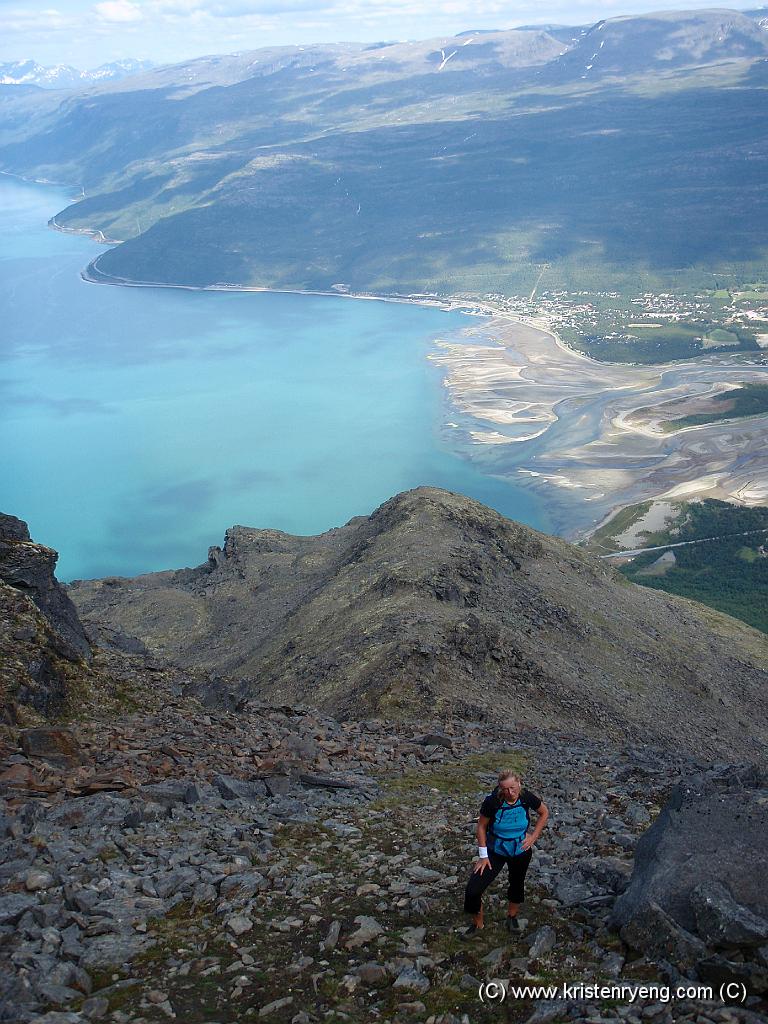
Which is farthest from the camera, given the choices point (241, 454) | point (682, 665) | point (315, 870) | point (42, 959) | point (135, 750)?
point (241, 454)

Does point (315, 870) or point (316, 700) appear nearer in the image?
point (315, 870)

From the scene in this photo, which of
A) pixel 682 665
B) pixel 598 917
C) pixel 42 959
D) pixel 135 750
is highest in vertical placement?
pixel 42 959

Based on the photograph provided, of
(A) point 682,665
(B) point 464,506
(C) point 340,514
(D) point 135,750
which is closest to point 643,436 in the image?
(C) point 340,514

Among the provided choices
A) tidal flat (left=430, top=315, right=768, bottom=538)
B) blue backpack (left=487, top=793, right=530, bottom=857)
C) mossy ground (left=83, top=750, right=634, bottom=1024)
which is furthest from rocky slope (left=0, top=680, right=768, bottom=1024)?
tidal flat (left=430, top=315, right=768, bottom=538)

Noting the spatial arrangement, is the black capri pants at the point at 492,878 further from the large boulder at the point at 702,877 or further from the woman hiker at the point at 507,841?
the large boulder at the point at 702,877

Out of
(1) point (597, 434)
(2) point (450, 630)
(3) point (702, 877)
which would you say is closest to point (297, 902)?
(3) point (702, 877)

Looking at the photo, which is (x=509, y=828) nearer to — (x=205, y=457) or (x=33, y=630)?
(x=33, y=630)

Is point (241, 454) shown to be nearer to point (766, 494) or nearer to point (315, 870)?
point (766, 494)
